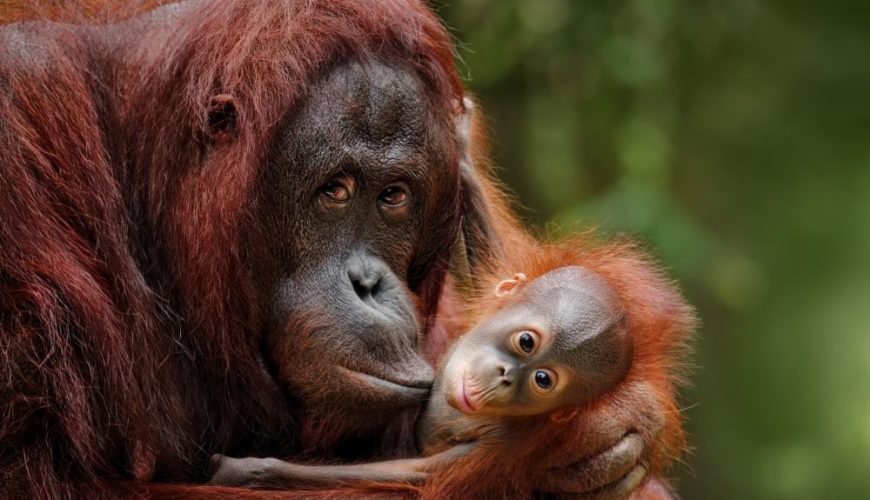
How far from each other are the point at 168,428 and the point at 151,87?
0.80 m

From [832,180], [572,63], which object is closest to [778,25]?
[832,180]

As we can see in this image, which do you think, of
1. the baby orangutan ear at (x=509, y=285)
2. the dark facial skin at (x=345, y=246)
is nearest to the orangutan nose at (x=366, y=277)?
the dark facial skin at (x=345, y=246)

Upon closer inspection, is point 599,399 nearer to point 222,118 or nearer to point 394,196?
point 394,196

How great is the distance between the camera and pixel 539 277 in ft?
9.91

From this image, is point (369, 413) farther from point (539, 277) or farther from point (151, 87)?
point (151, 87)

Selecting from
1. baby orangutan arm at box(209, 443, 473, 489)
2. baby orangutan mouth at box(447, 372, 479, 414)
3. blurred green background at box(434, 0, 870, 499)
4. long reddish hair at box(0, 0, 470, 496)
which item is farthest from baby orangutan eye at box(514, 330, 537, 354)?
blurred green background at box(434, 0, 870, 499)

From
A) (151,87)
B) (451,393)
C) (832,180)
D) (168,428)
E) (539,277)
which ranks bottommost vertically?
(832,180)

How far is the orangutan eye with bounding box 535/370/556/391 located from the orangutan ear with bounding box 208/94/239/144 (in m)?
0.89

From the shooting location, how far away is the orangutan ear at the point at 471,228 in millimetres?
3225

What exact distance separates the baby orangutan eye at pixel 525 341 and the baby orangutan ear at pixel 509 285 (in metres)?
0.24

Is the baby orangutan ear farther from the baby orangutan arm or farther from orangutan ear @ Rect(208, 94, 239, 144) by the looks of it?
orangutan ear @ Rect(208, 94, 239, 144)

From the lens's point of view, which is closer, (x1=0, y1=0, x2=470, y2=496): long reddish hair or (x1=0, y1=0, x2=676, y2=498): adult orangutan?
(x1=0, y1=0, x2=470, y2=496): long reddish hair

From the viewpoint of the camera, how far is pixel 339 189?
285 centimetres

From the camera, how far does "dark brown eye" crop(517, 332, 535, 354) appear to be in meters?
2.84
